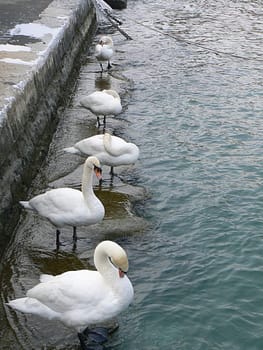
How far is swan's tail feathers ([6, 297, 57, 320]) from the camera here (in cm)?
541

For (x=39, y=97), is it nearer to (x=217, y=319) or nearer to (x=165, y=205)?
(x=165, y=205)

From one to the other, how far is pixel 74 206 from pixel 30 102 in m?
3.44

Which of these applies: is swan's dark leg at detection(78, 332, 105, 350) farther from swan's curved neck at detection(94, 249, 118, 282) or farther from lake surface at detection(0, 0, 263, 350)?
swan's curved neck at detection(94, 249, 118, 282)

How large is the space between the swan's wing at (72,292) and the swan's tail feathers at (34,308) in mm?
40

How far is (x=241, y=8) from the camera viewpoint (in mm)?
27812

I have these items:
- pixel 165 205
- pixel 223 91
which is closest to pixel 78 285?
pixel 165 205

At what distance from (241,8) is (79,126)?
18.5 metres

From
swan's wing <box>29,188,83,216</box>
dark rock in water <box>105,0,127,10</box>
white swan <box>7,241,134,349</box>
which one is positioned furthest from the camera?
dark rock in water <box>105,0,127,10</box>

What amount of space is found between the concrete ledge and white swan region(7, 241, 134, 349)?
6.11 ft

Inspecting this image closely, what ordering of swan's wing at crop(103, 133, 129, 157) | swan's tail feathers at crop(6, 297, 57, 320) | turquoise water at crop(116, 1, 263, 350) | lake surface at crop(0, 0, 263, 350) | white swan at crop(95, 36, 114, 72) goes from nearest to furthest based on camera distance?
1. swan's tail feathers at crop(6, 297, 57, 320)
2. lake surface at crop(0, 0, 263, 350)
3. turquoise water at crop(116, 1, 263, 350)
4. swan's wing at crop(103, 133, 129, 157)
5. white swan at crop(95, 36, 114, 72)

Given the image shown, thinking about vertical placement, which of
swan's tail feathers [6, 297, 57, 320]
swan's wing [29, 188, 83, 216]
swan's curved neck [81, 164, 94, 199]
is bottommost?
swan's tail feathers [6, 297, 57, 320]

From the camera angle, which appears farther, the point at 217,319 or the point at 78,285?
the point at 217,319

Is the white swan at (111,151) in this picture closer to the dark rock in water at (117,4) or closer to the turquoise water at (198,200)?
the turquoise water at (198,200)

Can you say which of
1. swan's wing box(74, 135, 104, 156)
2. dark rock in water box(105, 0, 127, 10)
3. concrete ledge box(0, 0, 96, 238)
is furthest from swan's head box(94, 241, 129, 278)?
dark rock in water box(105, 0, 127, 10)
